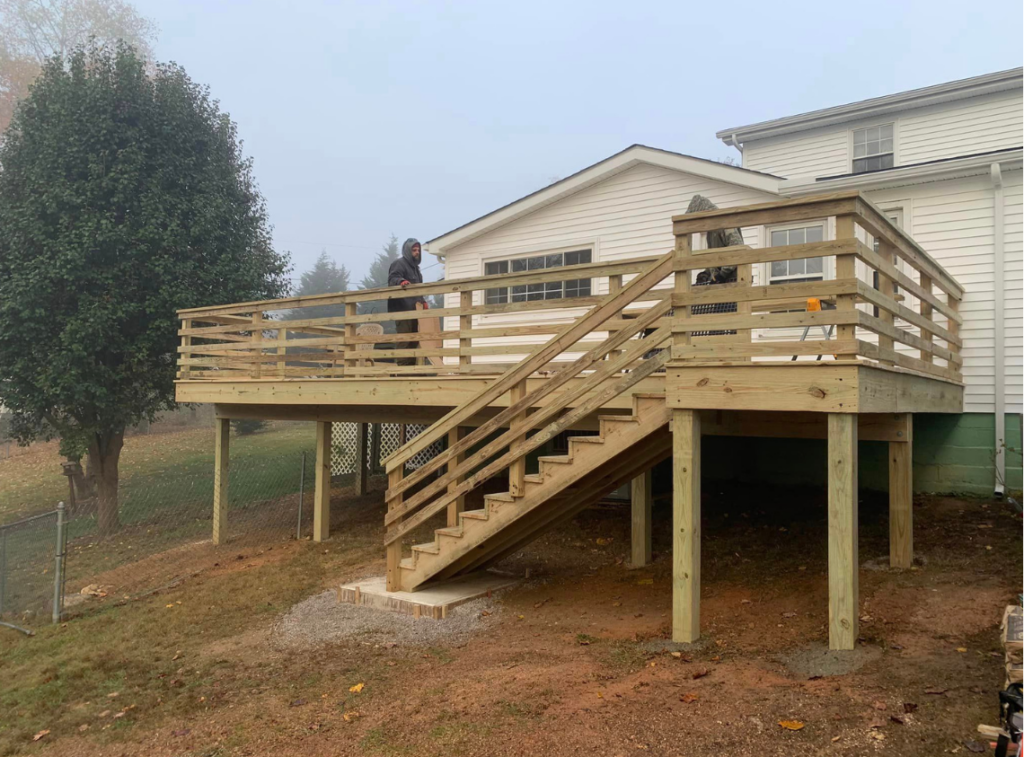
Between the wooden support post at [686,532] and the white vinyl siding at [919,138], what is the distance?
8762 mm

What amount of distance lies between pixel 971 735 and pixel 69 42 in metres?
30.8

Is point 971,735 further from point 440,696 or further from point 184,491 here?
point 184,491

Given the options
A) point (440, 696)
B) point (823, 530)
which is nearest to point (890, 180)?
point (823, 530)

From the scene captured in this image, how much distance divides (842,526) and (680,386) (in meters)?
1.34

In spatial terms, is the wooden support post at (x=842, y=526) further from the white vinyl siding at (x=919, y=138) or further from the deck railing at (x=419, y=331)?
the white vinyl siding at (x=919, y=138)

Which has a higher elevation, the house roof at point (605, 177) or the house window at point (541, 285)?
the house roof at point (605, 177)

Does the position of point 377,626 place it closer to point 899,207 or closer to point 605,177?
point 605,177

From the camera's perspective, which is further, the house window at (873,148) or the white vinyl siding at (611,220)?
the house window at (873,148)

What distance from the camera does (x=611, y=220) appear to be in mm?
11445

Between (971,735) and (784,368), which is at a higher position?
(784,368)

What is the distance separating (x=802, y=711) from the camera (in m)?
3.90

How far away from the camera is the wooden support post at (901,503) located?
258 inches

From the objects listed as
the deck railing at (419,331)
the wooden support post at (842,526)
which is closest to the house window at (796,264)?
the deck railing at (419,331)

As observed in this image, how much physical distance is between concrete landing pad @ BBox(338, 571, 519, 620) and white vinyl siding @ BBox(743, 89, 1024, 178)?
29.3 feet
